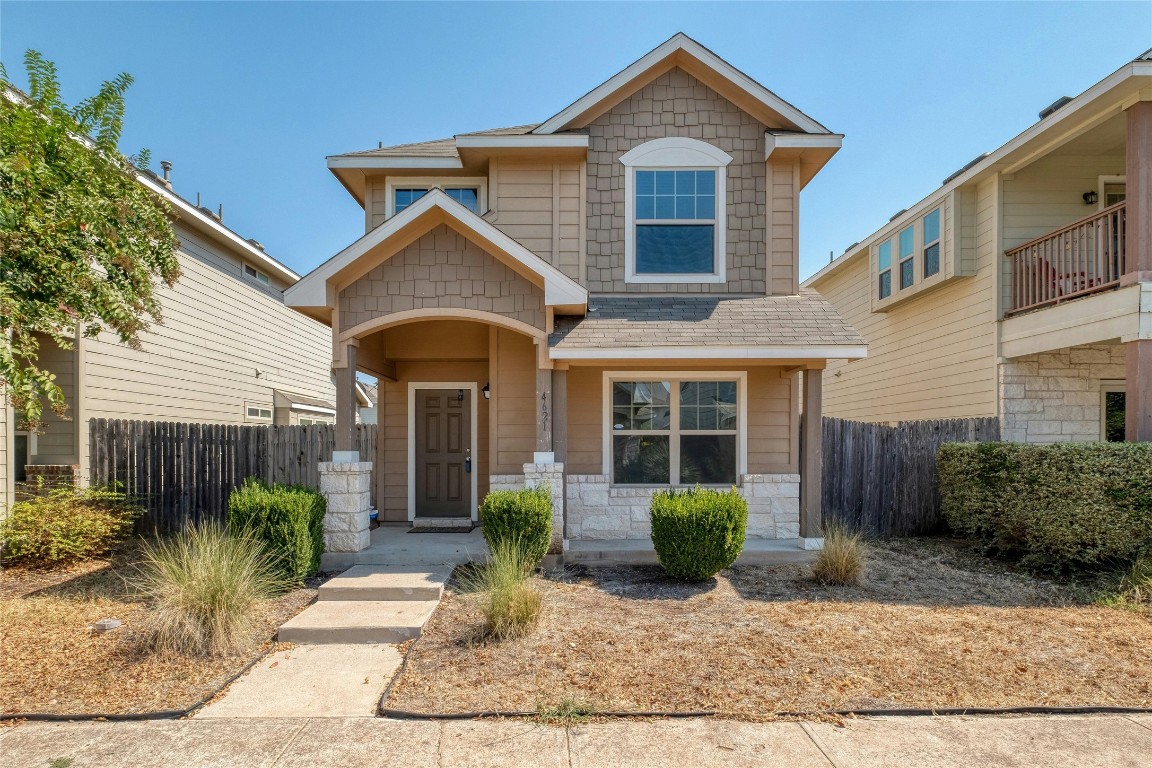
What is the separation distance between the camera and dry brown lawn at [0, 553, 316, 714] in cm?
396

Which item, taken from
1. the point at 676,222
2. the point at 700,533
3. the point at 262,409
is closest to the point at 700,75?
the point at 676,222

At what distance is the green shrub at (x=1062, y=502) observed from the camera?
6449 millimetres

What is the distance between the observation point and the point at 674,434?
8281 mm

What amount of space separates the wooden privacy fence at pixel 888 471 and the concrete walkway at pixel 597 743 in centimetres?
572

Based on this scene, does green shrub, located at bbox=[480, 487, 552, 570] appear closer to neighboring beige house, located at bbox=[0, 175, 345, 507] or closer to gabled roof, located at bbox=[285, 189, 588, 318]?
gabled roof, located at bbox=[285, 189, 588, 318]

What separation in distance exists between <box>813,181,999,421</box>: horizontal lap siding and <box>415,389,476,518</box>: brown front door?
5514 millimetres

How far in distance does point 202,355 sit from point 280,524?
20.9 feet

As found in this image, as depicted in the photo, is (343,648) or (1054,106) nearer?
(343,648)

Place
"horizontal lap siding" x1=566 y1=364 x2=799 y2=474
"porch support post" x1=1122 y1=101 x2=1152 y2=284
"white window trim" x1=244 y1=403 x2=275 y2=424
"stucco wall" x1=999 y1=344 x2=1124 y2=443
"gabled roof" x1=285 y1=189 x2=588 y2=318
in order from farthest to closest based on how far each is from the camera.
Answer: "white window trim" x1=244 y1=403 x2=275 y2=424
"stucco wall" x1=999 y1=344 x2=1124 y2=443
"horizontal lap siding" x1=566 y1=364 x2=799 y2=474
"porch support post" x1=1122 y1=101 x2=1152 y2=284
"gabled roof" x1=285 y1=189 x2=588 y2=318

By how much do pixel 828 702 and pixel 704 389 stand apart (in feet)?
15.8

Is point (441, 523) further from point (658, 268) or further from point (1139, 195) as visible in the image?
point (1139, 195)

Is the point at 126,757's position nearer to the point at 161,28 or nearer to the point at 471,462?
the point at 471,462

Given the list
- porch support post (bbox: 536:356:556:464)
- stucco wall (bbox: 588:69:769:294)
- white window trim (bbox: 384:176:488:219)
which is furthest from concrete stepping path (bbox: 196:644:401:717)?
white window trim (bbox: 384:176:488:219)

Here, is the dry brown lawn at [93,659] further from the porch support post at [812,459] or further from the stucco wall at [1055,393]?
the stucco wall at [1055,393]
